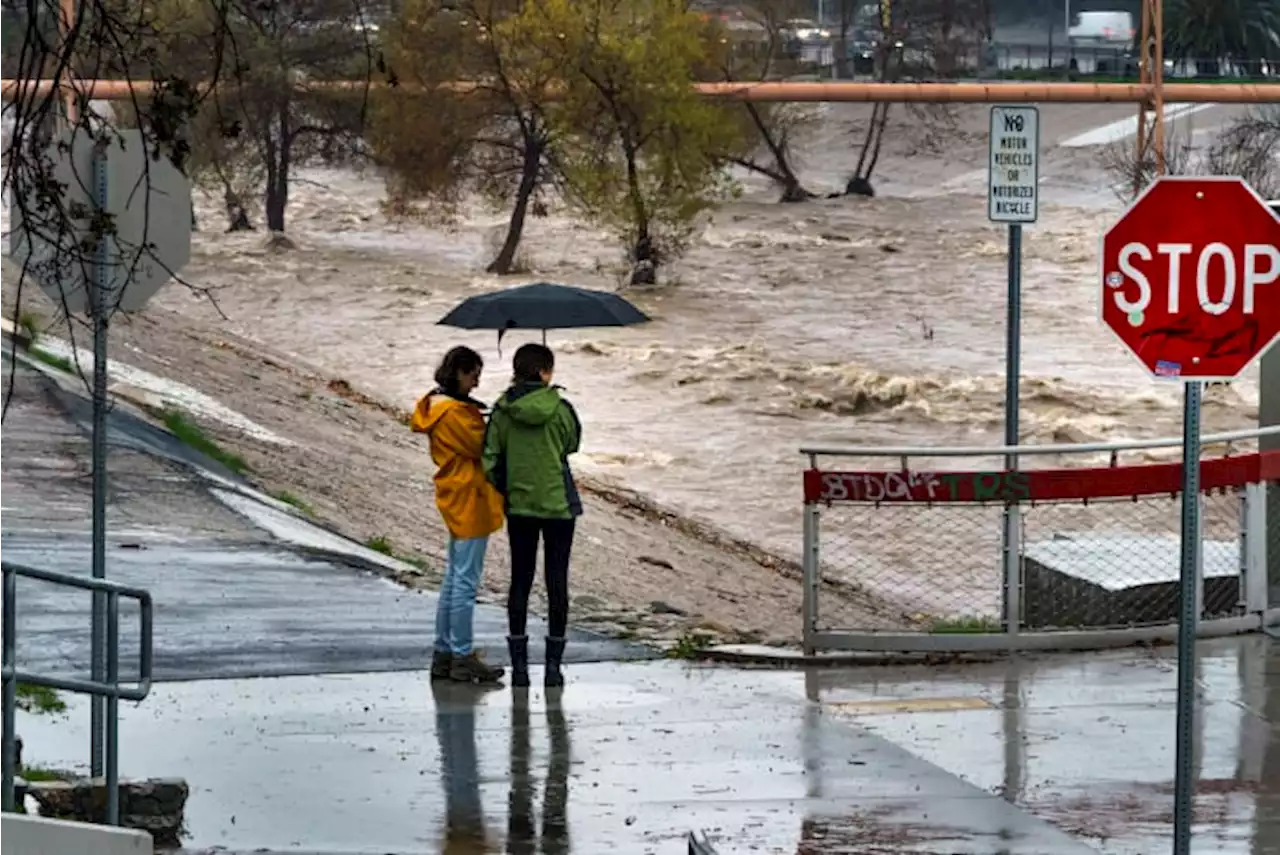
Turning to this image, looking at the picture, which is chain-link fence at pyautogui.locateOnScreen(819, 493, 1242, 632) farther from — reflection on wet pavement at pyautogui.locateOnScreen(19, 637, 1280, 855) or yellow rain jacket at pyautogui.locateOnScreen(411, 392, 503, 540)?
yellow rain jacket at pyautogui.locateOnScreen(411, 392, 503, 540)

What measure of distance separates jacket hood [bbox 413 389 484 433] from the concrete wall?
4.28 m

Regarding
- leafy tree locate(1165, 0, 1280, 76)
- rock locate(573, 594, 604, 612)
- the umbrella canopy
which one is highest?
leafy tree locate(1165, 0, 1280, 76)

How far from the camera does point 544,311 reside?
1290cm

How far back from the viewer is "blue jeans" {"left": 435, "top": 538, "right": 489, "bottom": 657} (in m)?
12.6

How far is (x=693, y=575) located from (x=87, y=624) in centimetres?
833

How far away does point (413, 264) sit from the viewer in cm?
6053

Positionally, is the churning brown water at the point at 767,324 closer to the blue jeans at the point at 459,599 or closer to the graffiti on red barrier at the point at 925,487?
the graffiti on red barrier at the point at 925,487

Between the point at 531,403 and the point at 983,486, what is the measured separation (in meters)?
2.42

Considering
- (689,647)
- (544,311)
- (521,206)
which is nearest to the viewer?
(544,311)

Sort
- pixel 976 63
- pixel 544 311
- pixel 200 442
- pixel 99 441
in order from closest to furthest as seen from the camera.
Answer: pixel 99 441 < pixel 544 311 < pixel 200 442 < pixel 976 63

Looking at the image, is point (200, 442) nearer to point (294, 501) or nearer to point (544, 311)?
point (294, 501)

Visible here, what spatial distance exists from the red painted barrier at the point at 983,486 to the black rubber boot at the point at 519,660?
163 cm

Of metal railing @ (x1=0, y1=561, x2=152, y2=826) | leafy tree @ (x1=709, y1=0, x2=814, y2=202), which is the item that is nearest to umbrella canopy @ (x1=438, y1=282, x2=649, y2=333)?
metal railing @ (x1=0, y1=561, x2=152, y2=826)

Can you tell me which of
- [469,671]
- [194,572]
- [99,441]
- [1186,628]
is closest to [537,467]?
[469,671]
